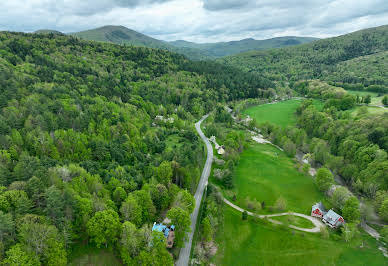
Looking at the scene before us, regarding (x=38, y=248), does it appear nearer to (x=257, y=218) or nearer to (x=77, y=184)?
(x=77, y=184)

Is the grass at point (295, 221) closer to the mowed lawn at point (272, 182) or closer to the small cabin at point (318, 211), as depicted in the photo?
the small cabin at point (318, 211)

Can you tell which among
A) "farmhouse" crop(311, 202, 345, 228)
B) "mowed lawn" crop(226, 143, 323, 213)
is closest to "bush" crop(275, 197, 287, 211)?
"mowed lawn" crop(226, 143, 323, 213)

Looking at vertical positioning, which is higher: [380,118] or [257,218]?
[380,118]

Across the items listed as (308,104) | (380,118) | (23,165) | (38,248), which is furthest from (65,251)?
(308,104)

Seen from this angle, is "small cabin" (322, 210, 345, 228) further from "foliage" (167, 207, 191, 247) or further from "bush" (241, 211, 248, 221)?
"foliage" (167, 207, 191, 247)

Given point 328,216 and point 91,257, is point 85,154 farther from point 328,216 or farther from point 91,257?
point 328,216

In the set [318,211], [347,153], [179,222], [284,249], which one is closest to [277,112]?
[347,153]
